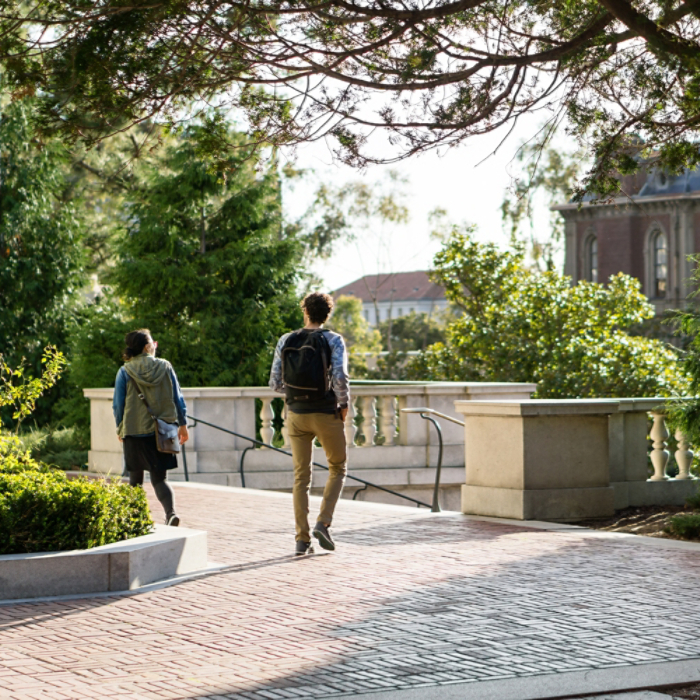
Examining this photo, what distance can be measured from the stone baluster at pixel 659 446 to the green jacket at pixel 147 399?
561cm

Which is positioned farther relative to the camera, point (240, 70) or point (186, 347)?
point (186, 347)

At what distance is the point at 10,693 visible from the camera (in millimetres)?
4918

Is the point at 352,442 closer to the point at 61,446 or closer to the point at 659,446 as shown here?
the point at 659,446

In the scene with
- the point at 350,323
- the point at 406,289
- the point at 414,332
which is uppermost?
the point at 406,289

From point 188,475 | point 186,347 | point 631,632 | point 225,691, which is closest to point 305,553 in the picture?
point 631,632

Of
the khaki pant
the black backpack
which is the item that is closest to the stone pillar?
the khaki pant

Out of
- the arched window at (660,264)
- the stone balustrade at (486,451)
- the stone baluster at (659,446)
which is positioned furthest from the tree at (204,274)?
the arched window at (660,264)

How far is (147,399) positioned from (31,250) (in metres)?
15.1

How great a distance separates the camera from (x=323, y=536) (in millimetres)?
8641

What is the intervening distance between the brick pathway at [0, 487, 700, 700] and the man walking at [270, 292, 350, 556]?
39cm

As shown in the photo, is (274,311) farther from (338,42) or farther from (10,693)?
(10,693)

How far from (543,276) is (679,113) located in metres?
14.5

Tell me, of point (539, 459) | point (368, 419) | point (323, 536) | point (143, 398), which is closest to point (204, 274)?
point (368, 419)

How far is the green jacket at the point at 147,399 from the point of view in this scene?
9391mm
